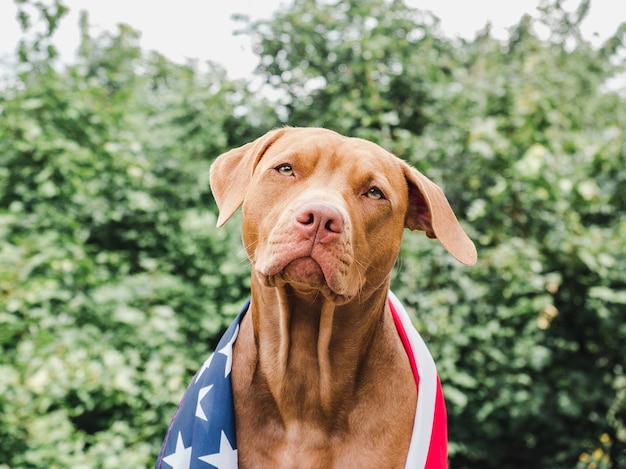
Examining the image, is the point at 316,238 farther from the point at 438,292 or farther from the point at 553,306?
the point at 553,306

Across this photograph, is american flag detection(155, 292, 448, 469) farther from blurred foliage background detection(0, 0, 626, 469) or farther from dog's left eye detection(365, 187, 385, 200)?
blurred foliage background detection(0, 0, 626, 469)

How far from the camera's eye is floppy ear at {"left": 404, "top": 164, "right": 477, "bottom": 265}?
2.36 m

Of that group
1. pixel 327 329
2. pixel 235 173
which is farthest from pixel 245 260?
pixel 327 329

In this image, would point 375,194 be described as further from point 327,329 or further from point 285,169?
Answer: point 327,329

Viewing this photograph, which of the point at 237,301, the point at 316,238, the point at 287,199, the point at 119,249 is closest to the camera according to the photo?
the point at 316,238

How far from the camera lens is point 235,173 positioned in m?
2.53

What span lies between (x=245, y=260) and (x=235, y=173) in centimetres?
184

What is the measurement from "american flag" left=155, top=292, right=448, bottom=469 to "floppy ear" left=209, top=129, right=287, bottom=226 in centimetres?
53

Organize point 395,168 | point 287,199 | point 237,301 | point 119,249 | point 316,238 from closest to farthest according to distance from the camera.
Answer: point 316,238
point 287,199
point 395,168
point 237,301
point 119,249

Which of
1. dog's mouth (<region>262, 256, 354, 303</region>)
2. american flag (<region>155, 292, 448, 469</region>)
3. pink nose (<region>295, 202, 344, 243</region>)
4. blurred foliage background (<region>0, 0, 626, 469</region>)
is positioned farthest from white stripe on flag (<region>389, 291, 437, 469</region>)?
blurred foliage background (<region>0, 0, 626, 469</region>)

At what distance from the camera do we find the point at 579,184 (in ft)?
14.7

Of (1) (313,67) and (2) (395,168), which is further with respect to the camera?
(1) (313,67)

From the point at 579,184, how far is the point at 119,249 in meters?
3.48

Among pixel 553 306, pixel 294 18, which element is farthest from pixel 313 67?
pixel 553 306
